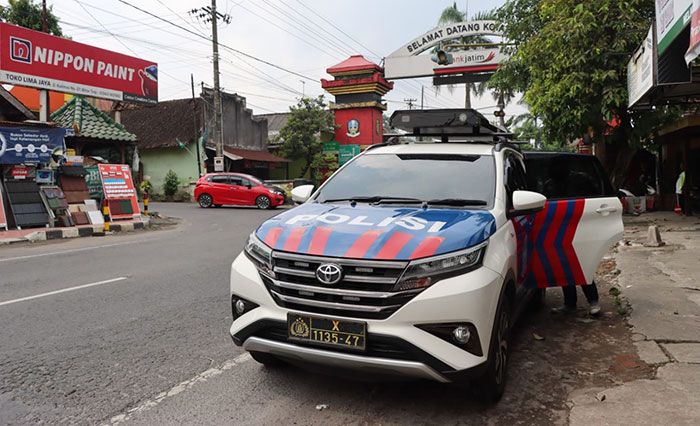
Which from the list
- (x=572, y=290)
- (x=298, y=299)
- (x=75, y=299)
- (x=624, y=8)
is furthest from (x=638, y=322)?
(x=624, y=8)

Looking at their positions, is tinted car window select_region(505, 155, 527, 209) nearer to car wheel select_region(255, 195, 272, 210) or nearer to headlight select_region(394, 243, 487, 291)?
headlight select_region(394, 243, 487, 291)

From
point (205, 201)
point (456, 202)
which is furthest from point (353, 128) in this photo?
point (456, 202)

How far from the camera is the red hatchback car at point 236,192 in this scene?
22.8 metres

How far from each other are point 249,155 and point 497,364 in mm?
30267

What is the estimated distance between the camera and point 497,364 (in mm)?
3385

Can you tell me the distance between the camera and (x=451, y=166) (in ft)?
14.4

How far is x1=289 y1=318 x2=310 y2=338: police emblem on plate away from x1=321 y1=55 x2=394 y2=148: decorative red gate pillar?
30.3 metres

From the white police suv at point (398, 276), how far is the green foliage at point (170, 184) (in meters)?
27.4

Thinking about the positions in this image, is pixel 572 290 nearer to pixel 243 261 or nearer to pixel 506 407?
pixel 506 407

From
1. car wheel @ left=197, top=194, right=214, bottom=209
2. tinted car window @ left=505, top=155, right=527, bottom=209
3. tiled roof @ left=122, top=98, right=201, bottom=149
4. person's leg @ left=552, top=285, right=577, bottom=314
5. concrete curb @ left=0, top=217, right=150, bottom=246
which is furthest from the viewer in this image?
tiled roof @ left=122, top=98, right=201, bottom=149

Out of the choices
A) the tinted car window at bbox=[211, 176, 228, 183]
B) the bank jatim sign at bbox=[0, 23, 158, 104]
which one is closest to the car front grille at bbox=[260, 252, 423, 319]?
Result: the bank jatim sign at bbox=[0, 23, 158, 104]

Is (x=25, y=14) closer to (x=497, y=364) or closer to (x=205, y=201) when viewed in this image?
(x=205, y=201)

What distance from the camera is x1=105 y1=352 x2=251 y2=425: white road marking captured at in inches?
128

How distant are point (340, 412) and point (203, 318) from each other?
254 centimetres
